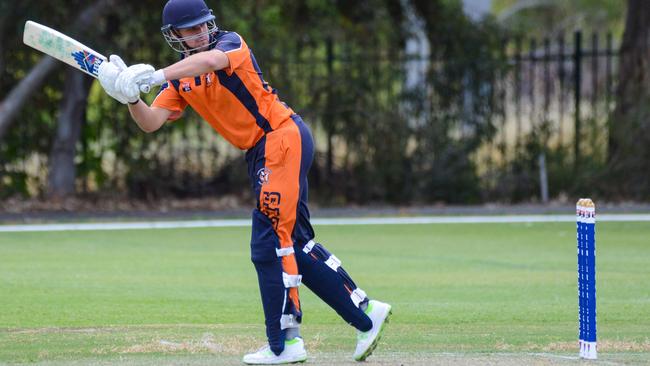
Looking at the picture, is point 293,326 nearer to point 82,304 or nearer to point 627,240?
point 82,304

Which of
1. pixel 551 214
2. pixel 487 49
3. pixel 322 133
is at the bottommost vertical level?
pixel 551 214

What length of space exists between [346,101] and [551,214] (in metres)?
3.89

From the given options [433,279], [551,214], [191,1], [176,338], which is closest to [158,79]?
[191,1]

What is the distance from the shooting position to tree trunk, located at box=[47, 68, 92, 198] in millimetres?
19219

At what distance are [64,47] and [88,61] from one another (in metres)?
0.20

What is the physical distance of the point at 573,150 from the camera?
20.3 m

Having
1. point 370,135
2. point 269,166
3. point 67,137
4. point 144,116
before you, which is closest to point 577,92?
point 370,135

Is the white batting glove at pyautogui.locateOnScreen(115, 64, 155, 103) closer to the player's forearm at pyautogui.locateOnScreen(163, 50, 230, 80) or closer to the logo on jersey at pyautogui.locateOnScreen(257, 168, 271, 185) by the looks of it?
the player's forearm at pyautogui.locateOnScreen(163, 50, 230, 80)

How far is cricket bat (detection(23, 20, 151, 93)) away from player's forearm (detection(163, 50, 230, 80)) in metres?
0.44

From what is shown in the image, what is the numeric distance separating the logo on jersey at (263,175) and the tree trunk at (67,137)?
1305cm

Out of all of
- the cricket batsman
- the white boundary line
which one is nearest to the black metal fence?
the white boundary line

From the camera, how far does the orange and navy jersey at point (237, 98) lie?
6617 mm

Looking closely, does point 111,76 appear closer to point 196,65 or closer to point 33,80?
point 196,65

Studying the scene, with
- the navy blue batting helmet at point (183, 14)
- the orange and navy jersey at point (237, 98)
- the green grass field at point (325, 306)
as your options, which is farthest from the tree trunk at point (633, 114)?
the navy blue batting helmet at point (183, 14)
